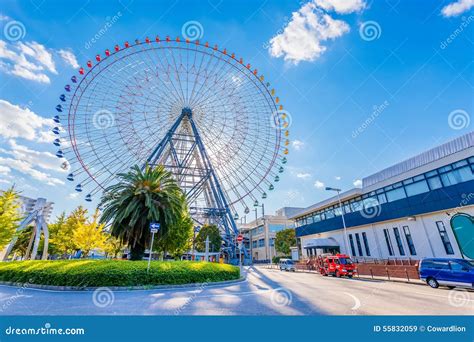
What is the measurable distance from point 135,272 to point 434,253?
27.7 meters

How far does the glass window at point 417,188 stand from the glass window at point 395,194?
0.71 meters

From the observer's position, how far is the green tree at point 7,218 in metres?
19.1

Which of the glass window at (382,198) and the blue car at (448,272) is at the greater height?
the glass window at (382,198)

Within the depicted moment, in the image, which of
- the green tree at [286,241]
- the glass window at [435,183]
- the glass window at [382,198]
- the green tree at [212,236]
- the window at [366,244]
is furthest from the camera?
the green tree at [286,241]

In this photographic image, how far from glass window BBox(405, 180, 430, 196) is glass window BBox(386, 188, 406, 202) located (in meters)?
0.71

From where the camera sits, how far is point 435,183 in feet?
76.8

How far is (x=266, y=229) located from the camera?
65.8m

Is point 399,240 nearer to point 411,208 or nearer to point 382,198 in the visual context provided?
point 411,208

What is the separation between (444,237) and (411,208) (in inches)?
154

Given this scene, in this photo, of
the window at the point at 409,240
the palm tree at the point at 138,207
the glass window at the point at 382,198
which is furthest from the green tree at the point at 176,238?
the window at the point at 409,240

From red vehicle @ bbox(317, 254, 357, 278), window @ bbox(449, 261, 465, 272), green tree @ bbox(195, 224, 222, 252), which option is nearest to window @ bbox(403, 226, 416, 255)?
red vehicle @ bbox(317, 254, 357, 278)

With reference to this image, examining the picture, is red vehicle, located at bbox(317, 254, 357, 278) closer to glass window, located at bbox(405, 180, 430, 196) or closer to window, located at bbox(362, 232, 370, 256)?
window, located at bbox(362, 232, 370, 256)

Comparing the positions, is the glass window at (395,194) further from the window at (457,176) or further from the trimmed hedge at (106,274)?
the trimmed hedge at (106,274)

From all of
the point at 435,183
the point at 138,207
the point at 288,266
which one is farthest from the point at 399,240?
the point at 138,207
